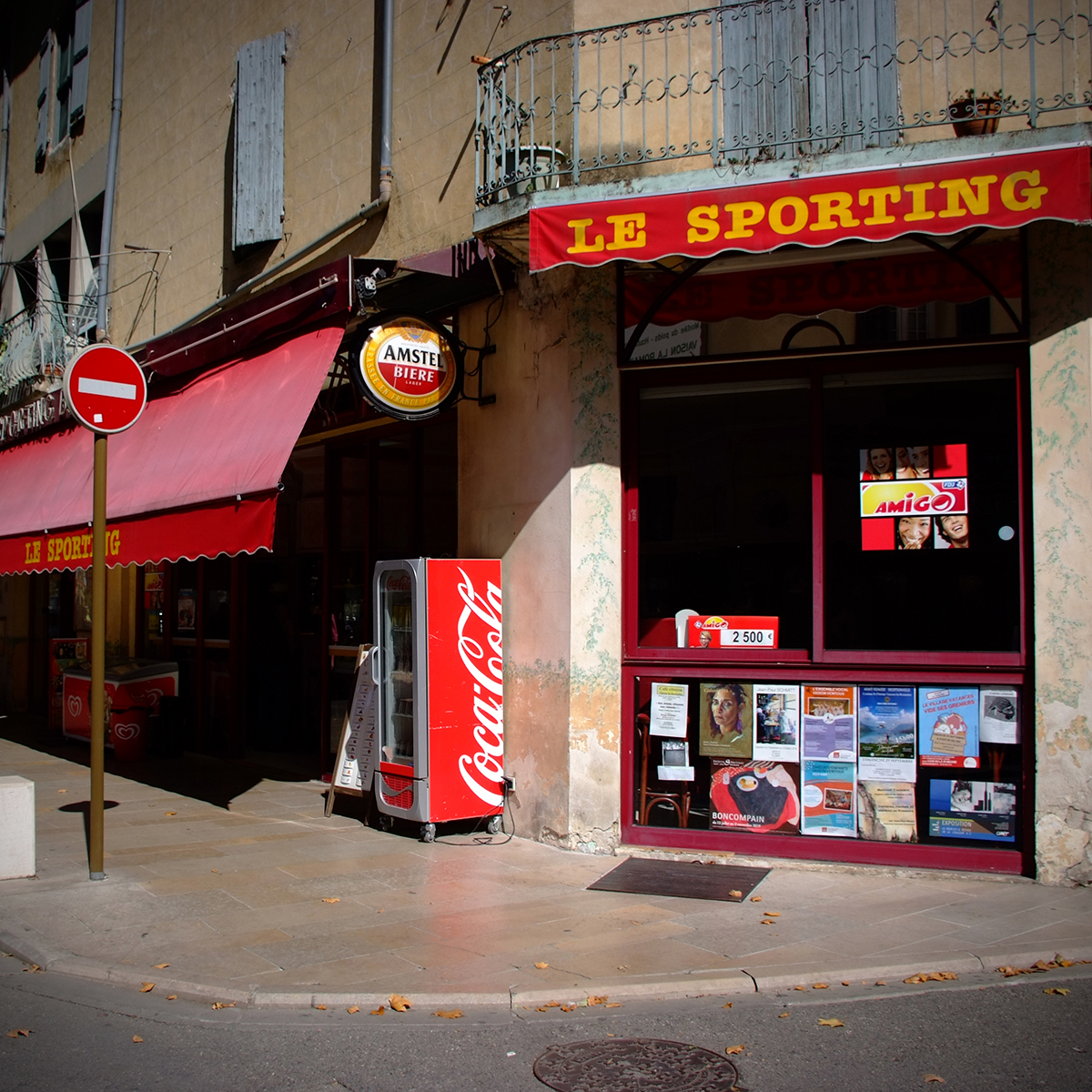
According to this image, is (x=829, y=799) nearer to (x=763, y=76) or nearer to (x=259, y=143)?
(x=763, y=76)

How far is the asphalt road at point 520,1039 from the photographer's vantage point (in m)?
4.15

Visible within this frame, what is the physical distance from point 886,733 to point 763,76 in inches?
189

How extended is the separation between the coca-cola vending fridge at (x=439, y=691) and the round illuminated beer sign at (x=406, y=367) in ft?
4.13

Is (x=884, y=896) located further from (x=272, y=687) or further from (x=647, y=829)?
(x=272, y=687)

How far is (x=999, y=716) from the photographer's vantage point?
23.7 ft

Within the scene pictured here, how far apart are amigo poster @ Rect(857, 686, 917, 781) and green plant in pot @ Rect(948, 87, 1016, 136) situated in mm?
3754

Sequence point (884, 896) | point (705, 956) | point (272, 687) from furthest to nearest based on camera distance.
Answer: point (272, 687), point (884, 896), point (705, 956)

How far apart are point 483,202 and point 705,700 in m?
4.04

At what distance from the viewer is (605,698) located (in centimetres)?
795

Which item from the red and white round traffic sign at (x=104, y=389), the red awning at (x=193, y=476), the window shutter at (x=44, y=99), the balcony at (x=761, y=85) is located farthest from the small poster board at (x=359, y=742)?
the window shutter at (x=44, y=99)

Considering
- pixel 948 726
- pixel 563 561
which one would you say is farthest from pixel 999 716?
pixel 563 561

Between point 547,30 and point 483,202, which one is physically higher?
point 547,30

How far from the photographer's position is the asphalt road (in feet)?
13.6

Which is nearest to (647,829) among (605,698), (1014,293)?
(605,698)
